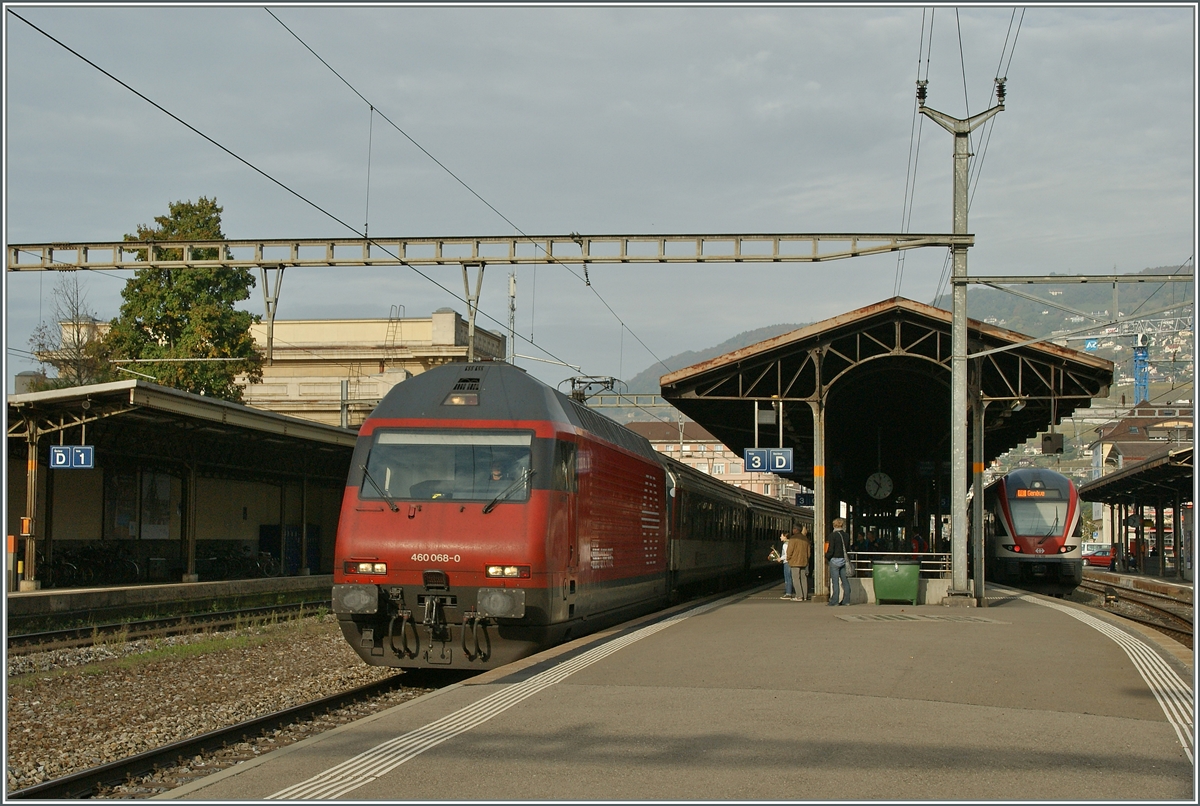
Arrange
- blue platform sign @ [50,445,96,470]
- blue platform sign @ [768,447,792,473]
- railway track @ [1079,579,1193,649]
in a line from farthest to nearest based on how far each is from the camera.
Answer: blue platform sign @ [768,447,792,473] → blue platform sign @ [50,445,96,470] → railway track @ [1079,579,1193,649]

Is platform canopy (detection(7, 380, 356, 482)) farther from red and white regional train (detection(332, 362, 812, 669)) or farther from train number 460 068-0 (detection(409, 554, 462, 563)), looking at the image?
train number 460 068-0 (detection(409, 554, 462, 563))

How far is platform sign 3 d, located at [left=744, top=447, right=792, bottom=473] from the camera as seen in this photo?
25.7m

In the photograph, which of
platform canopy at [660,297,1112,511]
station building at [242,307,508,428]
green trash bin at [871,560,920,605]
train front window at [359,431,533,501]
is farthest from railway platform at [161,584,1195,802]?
station building at [242,307,508,428]

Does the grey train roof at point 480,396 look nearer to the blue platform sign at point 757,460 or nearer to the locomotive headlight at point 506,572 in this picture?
the locomotive headlight at point 506,572

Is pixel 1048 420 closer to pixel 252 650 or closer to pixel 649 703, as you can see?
pixel 252 650

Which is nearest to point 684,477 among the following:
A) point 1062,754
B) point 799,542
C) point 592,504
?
point 799,542

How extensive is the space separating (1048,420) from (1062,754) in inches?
1030

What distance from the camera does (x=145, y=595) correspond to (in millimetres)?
26125

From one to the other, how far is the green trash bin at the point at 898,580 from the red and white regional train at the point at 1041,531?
13.3 meters

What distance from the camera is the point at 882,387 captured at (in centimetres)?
3228

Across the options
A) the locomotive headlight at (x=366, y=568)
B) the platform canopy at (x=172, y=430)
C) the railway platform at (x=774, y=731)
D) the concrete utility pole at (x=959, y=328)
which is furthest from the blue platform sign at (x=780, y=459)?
the locomotive headlight at (x=366, y=568)

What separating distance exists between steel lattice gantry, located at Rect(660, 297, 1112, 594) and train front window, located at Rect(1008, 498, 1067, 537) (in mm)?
2166

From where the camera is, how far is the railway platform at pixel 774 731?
6809 millimetres

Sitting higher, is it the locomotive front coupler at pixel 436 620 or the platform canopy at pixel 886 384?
the platform canopy at pixel 886 384
